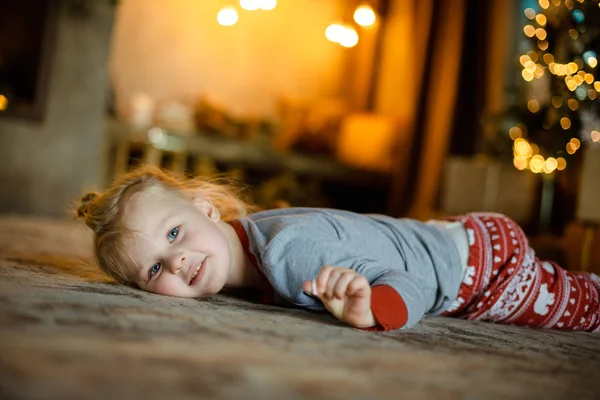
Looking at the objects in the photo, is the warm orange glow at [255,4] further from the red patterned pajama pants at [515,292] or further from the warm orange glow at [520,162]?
the red patterned pajama pants at [515,292]

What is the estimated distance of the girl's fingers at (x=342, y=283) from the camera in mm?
1012

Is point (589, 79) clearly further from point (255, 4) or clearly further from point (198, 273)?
point (255, 4)

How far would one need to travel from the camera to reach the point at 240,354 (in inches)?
30.7

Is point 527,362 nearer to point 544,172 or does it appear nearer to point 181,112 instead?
point 544,172

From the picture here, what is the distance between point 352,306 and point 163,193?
1.61 ft

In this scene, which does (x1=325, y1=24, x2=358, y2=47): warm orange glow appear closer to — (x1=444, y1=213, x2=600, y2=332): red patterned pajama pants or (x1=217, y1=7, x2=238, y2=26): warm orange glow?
(x1=217, y1=7, x2=238, y2=26): warm orange glow

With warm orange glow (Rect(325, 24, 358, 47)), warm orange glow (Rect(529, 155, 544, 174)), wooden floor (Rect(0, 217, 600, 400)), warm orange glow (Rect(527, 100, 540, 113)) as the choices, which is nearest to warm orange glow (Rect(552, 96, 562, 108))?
warm orange glow (Rect(527, 100, 540, 113))

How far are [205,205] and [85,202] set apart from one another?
31cm

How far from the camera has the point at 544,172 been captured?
2.93 meters

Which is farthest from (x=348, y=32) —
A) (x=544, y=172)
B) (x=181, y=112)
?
(x=544, y=172)

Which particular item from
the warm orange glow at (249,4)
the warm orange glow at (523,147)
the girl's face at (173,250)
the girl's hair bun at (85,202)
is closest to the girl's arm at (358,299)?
the girl's face at (173,250)

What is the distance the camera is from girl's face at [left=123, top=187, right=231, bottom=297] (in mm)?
1227

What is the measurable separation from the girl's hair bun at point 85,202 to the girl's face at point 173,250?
0.21 metres

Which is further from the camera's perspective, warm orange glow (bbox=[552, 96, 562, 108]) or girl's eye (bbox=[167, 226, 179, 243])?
warm orange glow (bbox=[552, 96, 562, 108])
